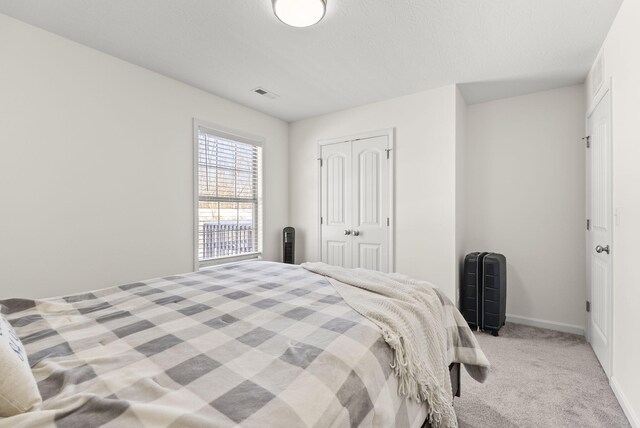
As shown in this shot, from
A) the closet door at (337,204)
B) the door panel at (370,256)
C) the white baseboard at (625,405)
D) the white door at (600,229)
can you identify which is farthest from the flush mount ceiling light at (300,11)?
the white baseboard at (625,405)

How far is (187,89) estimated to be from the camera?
3.13 m

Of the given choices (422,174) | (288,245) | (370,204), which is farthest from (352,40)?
(288,245)

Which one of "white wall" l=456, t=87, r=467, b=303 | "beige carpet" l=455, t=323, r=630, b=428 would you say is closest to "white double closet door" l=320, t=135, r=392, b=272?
"white wall" l=456, t=87, r=467, b=303

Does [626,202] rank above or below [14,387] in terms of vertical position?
above

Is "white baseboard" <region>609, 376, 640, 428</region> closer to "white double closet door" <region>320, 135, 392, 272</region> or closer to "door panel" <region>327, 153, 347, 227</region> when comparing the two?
"white double closet door" <region>320, 135, 392, 272</region>

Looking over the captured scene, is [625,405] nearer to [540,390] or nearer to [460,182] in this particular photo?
[540,390]

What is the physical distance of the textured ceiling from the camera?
1958 mm

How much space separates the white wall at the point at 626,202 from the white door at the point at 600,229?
16cm

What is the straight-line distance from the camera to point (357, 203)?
12.5 ft

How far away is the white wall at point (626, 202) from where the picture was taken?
5.53 feet

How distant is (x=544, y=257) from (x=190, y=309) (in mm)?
3607

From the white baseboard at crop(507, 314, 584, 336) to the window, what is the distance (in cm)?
322

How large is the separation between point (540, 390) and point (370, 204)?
2.32 meters

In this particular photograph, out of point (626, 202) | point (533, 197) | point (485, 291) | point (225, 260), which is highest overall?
point (533, 197)
